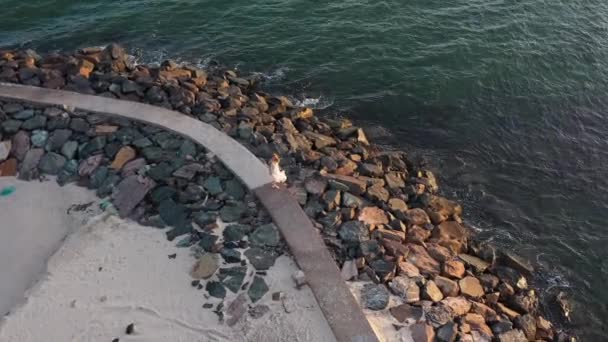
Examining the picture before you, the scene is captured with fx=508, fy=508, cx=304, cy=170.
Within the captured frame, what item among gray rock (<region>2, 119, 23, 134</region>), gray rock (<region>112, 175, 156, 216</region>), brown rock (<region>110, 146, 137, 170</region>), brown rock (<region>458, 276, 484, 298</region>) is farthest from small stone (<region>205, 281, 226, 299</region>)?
gray rock (<region>2, 119, 23, 134</region>)

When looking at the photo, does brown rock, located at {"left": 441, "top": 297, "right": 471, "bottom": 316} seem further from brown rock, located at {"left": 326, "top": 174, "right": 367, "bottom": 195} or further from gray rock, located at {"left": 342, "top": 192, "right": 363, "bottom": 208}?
brown rock, located at {"left": 326, "top": 174, "right": 367, "bottom": 195}

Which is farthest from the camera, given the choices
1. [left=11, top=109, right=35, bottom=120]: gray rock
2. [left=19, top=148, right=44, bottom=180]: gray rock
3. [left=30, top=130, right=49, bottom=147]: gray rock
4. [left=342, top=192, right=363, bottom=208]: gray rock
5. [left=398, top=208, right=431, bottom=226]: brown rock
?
[left=11, top=109, right=35, bottom=120]: gray rock

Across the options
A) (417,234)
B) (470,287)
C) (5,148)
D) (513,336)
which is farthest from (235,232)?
(5,148)

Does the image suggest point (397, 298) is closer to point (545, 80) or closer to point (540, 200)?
point (540, 200)

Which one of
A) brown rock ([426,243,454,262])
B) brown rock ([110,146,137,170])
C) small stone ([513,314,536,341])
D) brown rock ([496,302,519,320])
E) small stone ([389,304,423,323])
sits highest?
brown rock ([110,146,137,170])

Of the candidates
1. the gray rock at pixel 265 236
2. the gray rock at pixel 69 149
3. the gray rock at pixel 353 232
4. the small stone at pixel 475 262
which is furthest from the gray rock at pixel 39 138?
the small stone at pixel 475 262

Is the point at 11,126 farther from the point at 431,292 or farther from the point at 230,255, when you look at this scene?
the point at 431,292
